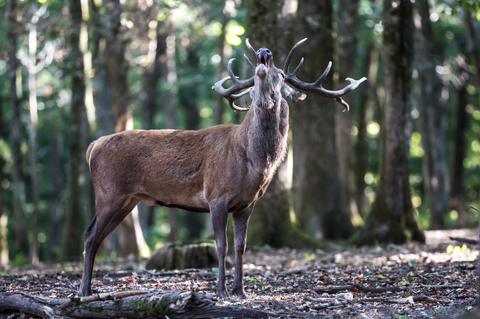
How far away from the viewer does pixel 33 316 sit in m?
5.78

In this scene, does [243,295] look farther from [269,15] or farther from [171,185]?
[269,15]

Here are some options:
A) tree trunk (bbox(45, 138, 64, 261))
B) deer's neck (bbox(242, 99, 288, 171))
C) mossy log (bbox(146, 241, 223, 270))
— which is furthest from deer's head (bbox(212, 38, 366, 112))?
tree trunk (bbox(45, 138, 64, 261))

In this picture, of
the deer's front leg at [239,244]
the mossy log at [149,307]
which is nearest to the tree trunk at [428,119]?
the deer's front leg at [239,244]

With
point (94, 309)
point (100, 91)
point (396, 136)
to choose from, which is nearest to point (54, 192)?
point (100, 91)

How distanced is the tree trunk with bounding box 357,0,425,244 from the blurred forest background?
0.02m

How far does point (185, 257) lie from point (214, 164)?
2.92 m

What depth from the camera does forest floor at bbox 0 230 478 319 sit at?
5938 mm

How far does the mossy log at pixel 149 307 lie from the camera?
17.7ft

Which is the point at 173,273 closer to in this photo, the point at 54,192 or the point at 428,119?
the point at 428,119

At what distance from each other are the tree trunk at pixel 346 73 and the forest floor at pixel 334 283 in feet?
26.9

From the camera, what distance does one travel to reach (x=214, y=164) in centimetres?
697

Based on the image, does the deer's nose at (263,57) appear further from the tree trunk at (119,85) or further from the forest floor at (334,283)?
the tree trunk at (119,85)

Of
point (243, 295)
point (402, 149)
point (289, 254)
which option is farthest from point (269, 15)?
point (243, 295)

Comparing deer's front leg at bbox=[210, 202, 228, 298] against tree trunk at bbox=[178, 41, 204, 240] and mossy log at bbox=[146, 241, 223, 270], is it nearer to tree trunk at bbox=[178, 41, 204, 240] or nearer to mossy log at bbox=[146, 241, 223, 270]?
mossy log at bbox=[146, 241, 223, 270]
